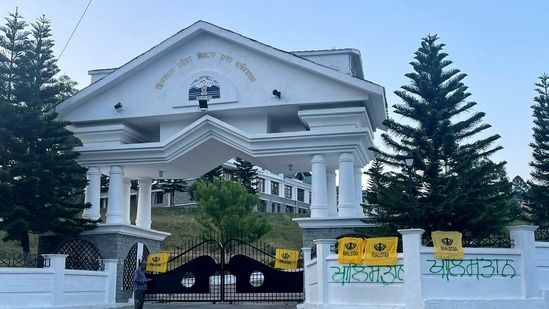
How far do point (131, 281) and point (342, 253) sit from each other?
7.65 m

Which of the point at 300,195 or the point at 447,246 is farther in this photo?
the point at 300,195

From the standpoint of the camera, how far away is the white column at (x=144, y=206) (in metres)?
19.1

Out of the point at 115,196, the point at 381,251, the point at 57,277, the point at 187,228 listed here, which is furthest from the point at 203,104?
the point at 187,228

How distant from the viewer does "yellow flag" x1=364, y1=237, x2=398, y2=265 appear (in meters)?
11.3

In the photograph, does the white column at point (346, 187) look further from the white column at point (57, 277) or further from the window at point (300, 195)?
the window at point (300, 195)

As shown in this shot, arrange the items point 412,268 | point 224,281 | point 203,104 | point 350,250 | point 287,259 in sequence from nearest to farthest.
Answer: point 412,268 < point 350,250 < point 287,259 < point 224,281 < point 203,104

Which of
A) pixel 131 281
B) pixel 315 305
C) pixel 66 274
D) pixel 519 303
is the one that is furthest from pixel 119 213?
pixel 519 303

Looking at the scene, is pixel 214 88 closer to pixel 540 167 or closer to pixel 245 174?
pixel 540 167

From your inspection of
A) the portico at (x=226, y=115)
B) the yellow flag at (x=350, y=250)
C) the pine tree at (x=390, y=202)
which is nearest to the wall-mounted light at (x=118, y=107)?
the portico at (x=226, y=115)

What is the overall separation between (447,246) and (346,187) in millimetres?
4695

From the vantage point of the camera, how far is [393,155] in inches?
559

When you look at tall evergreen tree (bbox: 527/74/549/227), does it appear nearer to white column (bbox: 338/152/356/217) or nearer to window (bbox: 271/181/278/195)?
white column (bbox: 338/152/356/217)

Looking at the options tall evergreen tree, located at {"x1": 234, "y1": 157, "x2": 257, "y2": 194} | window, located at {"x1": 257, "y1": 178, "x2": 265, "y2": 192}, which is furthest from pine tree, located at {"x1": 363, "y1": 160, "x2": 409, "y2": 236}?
window, located at {"x1": 257, "y1": 178, "x2": 265, "y2": 192}

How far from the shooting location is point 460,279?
10.9 m
